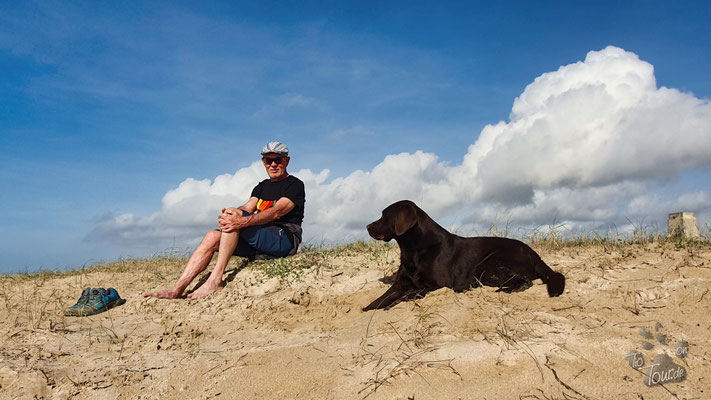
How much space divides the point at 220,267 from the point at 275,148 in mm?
1940

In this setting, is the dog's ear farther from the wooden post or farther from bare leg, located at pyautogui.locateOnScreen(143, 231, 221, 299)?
the wooden post

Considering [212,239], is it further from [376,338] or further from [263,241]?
[376,338]

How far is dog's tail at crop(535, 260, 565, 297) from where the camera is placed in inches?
198

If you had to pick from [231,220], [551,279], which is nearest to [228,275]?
[231,220]

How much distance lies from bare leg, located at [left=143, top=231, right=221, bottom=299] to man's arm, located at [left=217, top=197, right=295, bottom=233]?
1.04ft

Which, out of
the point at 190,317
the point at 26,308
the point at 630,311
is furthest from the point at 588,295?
the point at 26,308

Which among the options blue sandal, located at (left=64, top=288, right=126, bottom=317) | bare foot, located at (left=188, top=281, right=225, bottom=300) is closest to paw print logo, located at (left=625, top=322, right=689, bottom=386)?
bare foot, located at (left=188, top=281, right=225, bottom=300)

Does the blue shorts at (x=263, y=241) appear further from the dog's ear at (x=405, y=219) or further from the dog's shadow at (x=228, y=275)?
the dog's ear at (x=405, y=219)

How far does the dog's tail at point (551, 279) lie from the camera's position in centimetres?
502

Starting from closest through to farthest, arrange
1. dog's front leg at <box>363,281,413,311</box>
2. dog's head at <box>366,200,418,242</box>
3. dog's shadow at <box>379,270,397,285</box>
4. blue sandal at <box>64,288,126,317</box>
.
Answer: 1. dog's front leg at <box>363,281,413,311</box>
2. dog's head at <box>366,200,418,242</box>
3. dog's shadow at <box>379,270,397,285</box>
4. blue sandal at <box>64,288,126,317</box>

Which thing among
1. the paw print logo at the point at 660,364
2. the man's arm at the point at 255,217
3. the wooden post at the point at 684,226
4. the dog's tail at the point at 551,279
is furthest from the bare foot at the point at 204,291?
the wooden post at the point at 684,226

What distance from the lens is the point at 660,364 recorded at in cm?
341

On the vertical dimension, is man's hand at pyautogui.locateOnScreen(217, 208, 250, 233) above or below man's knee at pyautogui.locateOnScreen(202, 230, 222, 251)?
above

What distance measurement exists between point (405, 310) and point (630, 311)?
2119 millimetres
